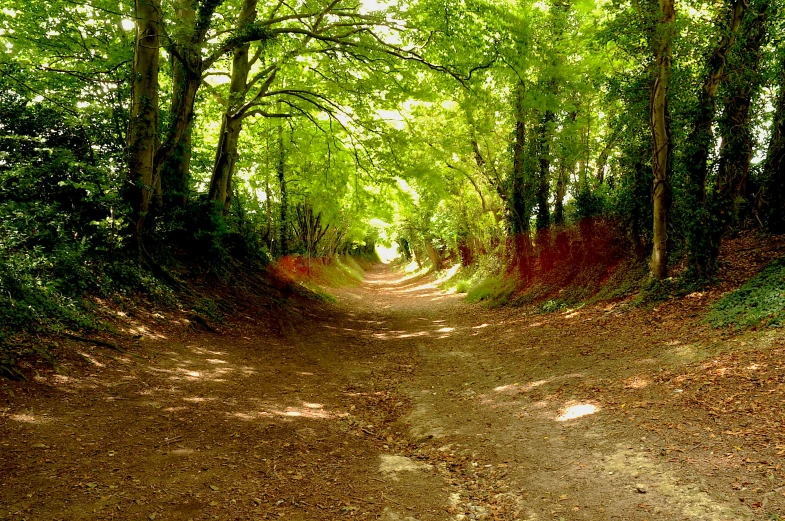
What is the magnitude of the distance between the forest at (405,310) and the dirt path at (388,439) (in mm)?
40

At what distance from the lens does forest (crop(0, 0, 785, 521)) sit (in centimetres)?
447

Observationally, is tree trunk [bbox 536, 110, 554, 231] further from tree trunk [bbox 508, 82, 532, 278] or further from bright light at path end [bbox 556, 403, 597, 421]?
bright light at path end [bbox 556, 403, 597, 421]

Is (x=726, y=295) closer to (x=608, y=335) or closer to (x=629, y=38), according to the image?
(x=608, y=335)

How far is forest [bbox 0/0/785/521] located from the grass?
62 mm

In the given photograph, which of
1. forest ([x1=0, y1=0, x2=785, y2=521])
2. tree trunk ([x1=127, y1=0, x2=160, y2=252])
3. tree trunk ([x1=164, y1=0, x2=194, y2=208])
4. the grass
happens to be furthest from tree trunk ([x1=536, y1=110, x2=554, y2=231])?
tree trunk ([x1=127, y1=0, x2=160, y2=252])

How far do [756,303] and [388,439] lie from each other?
682 cm

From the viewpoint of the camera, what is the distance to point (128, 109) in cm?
1022

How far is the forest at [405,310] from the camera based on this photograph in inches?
176

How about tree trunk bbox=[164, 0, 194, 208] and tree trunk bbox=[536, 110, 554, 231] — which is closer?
tree trunk bbox=[164, 0, 194, 208]

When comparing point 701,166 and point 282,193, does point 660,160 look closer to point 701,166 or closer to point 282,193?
point 701,166

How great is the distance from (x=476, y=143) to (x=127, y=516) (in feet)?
57.9

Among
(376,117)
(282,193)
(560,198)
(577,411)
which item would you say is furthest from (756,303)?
(282,193)

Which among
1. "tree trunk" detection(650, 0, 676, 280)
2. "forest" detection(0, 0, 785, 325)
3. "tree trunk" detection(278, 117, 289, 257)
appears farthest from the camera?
"tree trunk" detection(278, 117, 289, 257)

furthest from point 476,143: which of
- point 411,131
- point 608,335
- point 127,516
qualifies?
point 127,516
